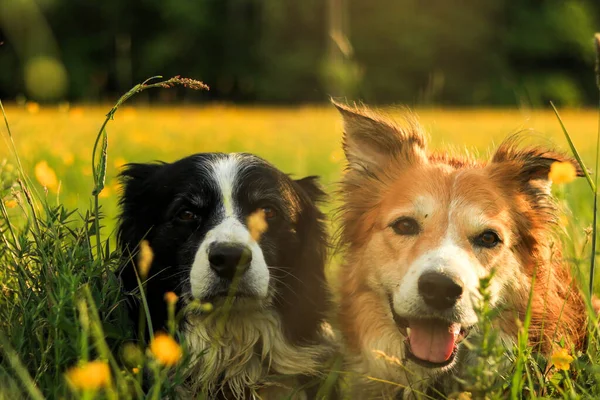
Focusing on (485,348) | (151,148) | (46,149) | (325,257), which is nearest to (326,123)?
(151,148)

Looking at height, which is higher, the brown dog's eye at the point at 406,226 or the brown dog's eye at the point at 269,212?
the brown dog's eye at the point at 269,212

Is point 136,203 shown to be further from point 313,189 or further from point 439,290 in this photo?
point 439,290

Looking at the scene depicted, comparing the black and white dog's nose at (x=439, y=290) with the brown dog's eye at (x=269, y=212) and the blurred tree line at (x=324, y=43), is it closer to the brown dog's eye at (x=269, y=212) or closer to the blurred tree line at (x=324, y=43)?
the brown dog's eye at (x=269, y=212)

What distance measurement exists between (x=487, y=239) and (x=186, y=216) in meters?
1.40

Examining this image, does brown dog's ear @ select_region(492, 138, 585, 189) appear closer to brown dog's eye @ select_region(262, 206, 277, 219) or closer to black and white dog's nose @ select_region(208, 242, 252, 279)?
brown dog's eye @ select_region(262, 206, 277, 219)

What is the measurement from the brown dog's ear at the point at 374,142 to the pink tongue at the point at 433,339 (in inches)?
40.9

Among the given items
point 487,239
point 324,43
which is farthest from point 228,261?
point 324,43

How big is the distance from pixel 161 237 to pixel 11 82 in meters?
29.1

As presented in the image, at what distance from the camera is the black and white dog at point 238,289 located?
3266 mm

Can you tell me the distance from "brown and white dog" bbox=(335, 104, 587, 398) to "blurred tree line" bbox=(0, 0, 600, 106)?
26.7 metres

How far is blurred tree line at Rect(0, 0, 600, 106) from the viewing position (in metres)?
31.5

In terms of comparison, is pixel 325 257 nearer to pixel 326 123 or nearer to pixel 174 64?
pixel 326 123

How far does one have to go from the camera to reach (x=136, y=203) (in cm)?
359

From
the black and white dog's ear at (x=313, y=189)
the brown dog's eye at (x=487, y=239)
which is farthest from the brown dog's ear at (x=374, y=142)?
the brown dog's eye at (x=487, y=239)
